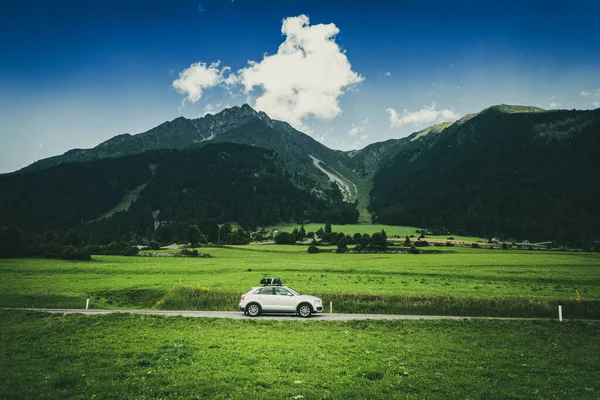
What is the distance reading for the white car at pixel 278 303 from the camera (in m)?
28.9

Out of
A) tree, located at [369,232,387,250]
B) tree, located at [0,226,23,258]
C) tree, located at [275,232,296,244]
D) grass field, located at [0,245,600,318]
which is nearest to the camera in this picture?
grass field, located at [0,245,600,318]

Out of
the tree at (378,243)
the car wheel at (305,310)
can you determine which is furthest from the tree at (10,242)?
the tree at (378,243)

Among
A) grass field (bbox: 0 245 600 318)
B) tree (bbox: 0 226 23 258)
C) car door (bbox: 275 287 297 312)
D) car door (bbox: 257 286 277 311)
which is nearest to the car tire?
car door (bbox: 257 286 277 311)

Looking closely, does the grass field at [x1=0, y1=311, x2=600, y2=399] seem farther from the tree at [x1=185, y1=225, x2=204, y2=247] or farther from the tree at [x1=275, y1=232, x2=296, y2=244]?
the tree at [x1=275, y1=232, x2=296, y2=244]

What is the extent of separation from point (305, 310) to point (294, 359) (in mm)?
12682

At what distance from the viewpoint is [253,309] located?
29297mm

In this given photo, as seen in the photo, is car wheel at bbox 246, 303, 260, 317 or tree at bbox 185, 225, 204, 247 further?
tree at bbox 185, 225, 204, 247

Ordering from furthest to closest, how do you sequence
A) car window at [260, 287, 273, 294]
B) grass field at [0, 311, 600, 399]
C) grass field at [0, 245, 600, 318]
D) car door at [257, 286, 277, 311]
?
grass field at [0, 245, 600, 318] → car window at [260, 287, 273, 294] → car door at [257, 286, 277, 311] → grass field at [0, 311, 600, 399]

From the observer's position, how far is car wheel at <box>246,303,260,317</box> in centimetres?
2922

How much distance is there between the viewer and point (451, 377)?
1441cm

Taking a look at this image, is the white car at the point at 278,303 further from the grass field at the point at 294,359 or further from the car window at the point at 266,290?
the grass field at the point at 294,359

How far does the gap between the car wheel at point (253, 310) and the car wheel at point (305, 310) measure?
3568mm

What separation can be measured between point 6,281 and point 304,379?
2183 inches

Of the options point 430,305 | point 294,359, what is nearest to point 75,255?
point 430,305
